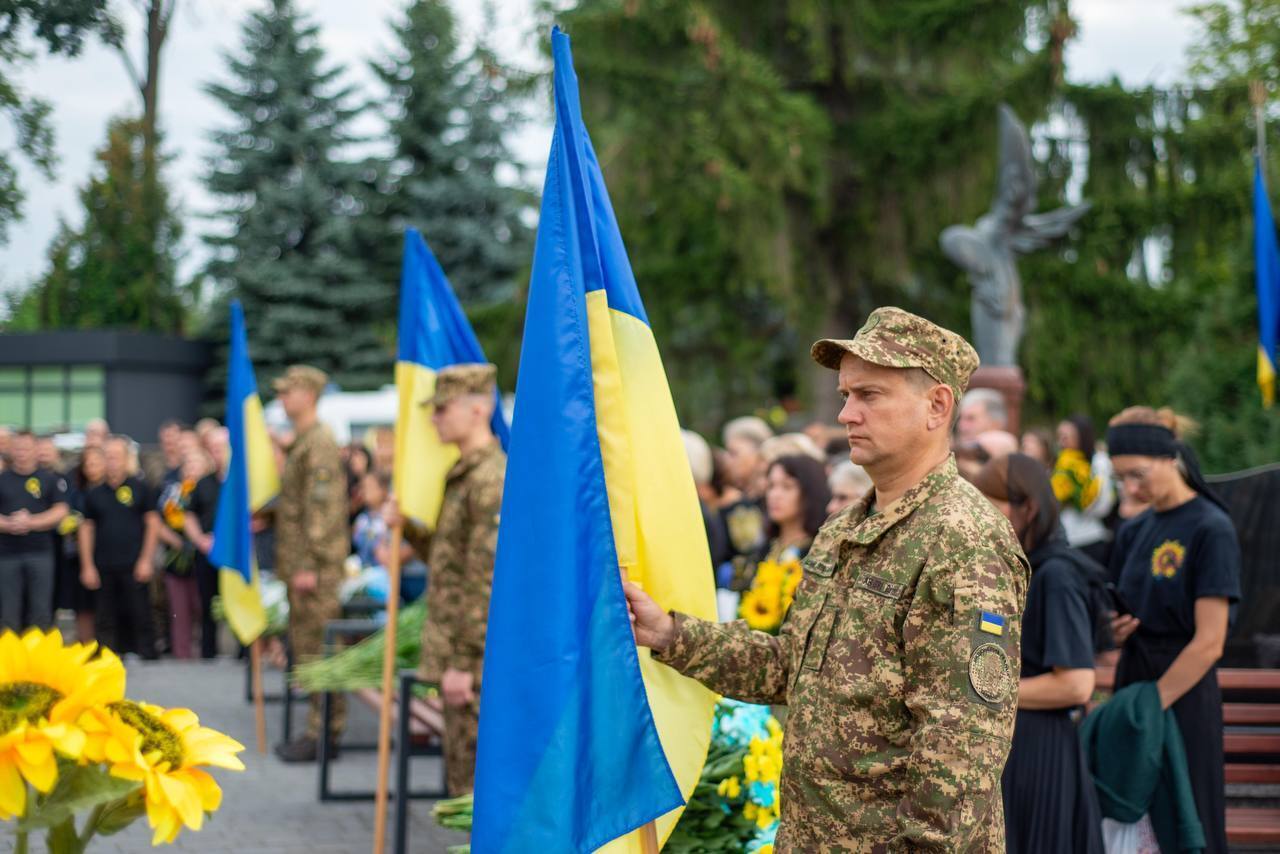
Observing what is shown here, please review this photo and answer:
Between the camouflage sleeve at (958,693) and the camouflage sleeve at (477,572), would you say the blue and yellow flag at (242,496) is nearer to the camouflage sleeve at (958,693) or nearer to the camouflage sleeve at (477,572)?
the camouflage sleeve at (477,572)

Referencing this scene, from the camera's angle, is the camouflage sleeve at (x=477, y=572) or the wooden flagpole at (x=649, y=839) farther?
the camouflage sleeve at (x=477, y=572)

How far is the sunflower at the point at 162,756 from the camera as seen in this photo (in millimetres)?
1877

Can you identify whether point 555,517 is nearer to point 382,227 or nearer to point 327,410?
point 327,410

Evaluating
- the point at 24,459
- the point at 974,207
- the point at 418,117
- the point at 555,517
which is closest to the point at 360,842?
the point at 555,517

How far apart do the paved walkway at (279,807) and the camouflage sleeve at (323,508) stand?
133 centimetres

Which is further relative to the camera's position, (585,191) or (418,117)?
(418,117)

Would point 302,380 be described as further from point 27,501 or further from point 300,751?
point 27,501

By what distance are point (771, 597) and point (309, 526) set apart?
417cm

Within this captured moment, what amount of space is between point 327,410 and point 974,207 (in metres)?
11.5

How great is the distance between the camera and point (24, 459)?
12.5 metres

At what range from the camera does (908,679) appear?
2.77 m

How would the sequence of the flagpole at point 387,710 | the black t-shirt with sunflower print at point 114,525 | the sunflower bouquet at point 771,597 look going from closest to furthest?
the sunflower bouquet at point 771,597, the flagpole at point 387,710, the black t-shirt with sunflower print at point 114,525

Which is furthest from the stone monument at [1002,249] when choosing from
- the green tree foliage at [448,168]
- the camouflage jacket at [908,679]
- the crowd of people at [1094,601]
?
the green tree foliage at [448,168]

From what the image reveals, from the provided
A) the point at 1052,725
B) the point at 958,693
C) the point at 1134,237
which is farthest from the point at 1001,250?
the point at 958,693
